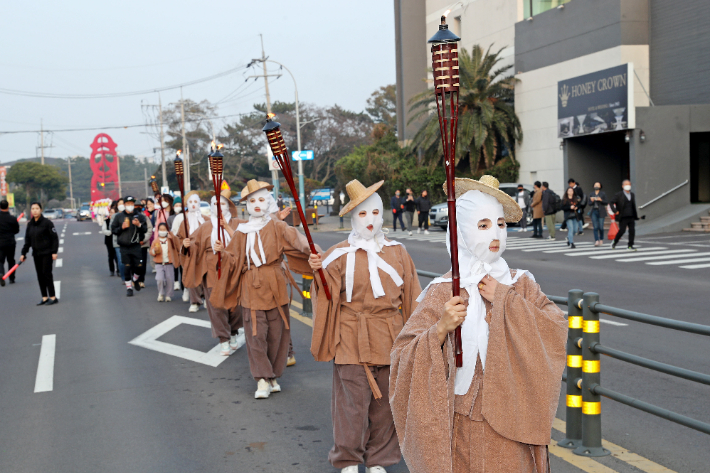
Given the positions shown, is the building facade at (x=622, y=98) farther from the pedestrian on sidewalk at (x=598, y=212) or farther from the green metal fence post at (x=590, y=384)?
the green metal fence post at (x=590, y=384)

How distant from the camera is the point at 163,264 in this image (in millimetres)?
13406

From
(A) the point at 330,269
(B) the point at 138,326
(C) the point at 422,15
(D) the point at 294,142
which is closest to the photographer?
(A) the point at 330,269

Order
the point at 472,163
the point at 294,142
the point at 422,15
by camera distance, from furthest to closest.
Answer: the point at 294,142, the point at 422,15, the point at 472,163

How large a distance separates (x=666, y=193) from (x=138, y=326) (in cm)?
2027

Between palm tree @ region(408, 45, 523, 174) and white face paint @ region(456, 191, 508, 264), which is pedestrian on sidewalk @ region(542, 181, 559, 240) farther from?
white face paint @ region(456, 191, 508, 264)

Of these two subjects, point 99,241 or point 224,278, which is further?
point 99,241

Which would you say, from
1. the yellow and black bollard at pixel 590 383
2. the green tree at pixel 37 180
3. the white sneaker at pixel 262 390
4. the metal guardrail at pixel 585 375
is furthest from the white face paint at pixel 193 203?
the green tree at pixel 37 180

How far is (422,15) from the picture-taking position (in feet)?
137

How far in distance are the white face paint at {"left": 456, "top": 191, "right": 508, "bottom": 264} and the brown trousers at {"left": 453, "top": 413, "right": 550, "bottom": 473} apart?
0.69 metres

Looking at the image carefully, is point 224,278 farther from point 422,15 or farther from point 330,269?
point 422,15

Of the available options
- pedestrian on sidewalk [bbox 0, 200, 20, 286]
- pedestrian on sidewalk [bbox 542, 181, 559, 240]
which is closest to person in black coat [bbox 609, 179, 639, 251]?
pedestrian on sidewalk [bbox 542, 181, 559, 240]

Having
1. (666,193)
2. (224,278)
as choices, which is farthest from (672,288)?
(666,193)

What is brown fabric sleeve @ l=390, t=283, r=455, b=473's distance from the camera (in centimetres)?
293

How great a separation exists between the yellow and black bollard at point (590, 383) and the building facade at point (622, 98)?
20.7 m
